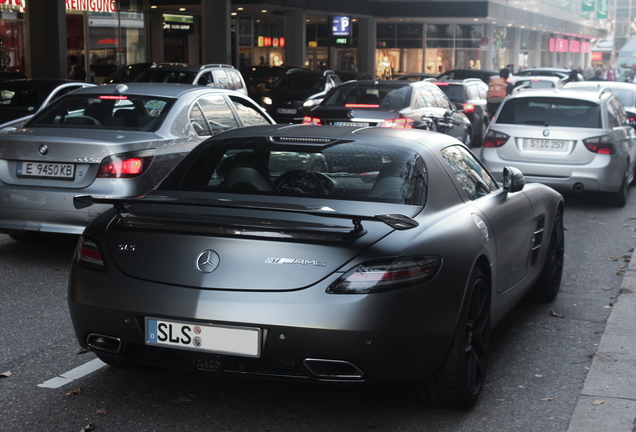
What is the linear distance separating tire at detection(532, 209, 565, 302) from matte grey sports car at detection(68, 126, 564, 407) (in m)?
1.94

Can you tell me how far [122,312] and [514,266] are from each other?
8.15 ft

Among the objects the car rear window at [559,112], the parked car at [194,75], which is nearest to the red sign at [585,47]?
the parked car at [194,75]

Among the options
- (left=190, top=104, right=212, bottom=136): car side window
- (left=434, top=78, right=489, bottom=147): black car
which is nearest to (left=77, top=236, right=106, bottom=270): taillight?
(left=190, top=104, right=212, bottom=136): car side window

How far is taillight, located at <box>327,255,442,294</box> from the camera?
155 inches

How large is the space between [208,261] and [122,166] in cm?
374

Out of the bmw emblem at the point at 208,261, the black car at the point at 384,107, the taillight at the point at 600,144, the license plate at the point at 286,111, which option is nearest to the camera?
the bmw emblem at the point at 208,261

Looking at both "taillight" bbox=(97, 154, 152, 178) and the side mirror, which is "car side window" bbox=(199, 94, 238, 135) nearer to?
"taillight" bbox=(97, 154, 152, 178)

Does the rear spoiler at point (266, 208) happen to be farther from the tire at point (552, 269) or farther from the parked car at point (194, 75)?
the parked car at point (194, 75)

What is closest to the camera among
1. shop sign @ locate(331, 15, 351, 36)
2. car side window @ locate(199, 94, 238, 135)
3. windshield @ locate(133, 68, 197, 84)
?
car side window @ locate(199, 94, 238, 135)

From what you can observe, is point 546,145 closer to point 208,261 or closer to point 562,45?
point 208,261

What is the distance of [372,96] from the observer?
14555mm

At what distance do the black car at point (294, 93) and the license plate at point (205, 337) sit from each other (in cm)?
1875

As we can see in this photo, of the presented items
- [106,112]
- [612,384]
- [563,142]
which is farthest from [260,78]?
[612,384]

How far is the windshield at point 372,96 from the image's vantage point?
14320 millimetres
